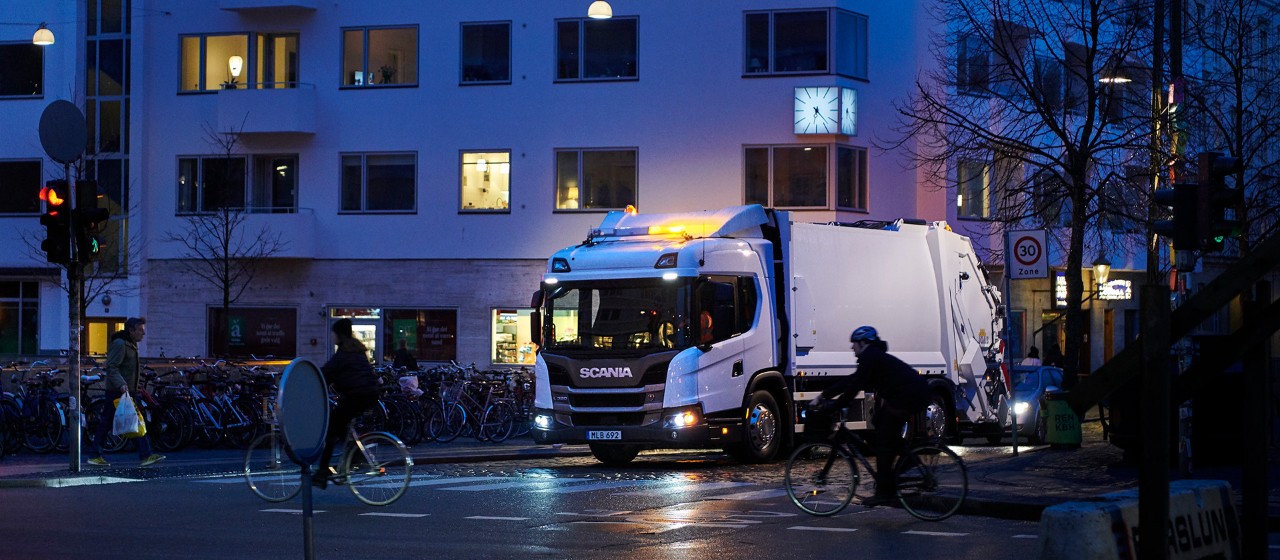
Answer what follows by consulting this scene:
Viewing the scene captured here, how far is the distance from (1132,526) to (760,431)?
13340 millimetres

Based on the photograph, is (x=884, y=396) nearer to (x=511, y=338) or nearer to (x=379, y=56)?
(x=511, y=338)

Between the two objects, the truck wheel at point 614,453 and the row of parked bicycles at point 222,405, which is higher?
the row of parked bicycles at point 222,405

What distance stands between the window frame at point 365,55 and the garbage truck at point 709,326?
17.0 m

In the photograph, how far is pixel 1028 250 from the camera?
21.6m

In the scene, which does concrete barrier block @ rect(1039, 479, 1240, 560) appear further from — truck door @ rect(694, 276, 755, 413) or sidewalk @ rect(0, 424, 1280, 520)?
truck door @ rect(694, 276, 755, 413)

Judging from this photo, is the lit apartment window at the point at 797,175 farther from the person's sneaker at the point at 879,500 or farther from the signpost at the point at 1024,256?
the person's sneaker at the point at 879,500

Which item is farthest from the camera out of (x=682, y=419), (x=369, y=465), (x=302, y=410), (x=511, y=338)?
(x=511, y=338)

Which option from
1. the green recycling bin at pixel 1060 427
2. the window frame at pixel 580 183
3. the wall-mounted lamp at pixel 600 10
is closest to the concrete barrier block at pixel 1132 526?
the green recycling bin at pixel 1060 427

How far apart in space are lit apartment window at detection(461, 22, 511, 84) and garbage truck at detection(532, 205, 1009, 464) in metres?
16.2

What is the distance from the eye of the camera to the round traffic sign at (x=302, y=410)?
7.12 m

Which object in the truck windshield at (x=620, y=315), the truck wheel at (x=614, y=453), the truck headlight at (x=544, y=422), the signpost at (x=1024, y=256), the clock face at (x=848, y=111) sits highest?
→ the clock face at (x=848, y=111)

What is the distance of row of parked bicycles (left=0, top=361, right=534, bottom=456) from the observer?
22.5 meters

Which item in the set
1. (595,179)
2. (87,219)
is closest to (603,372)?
(87,219)

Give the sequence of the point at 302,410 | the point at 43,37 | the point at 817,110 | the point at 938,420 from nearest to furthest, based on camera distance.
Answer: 1. the point at 302,410
2. the point at 938,420
3. the point at 817,110
4. the point at 43,37
